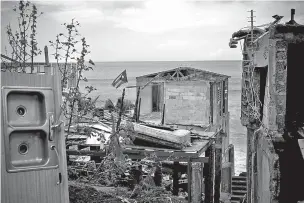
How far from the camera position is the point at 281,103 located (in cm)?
586

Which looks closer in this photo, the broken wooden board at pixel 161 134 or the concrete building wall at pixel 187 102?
the broken wooden board at pixel 161 134

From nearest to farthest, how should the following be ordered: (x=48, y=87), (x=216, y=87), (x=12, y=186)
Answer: (x=12, y=186), (x=48, y=87), (x=216, y=87)

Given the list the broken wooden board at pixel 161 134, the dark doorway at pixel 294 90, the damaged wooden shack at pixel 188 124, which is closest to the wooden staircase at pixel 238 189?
the damaged wooden shack at pixel 188 124

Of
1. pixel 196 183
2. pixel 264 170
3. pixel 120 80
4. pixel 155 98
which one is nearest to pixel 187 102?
pixel 155 98

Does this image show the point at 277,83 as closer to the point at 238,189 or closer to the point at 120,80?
the point at 120,80

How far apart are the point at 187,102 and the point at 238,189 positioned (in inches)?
211

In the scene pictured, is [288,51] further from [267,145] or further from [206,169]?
[206,169]

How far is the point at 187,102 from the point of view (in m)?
18.5

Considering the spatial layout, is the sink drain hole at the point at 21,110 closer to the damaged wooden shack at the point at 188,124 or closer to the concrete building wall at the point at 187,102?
the damaged wooden shack at the point at 188,124

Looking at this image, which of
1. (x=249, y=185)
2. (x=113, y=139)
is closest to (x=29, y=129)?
(x=113, y=139)

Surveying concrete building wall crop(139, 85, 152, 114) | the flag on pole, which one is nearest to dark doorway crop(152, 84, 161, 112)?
concrete building wall crop(139, 85, 152, 114)

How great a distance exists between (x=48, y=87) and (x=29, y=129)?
45 cm

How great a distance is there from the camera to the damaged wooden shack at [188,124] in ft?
28.4

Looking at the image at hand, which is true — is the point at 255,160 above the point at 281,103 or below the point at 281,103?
below
